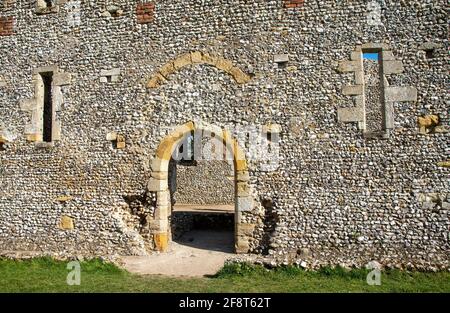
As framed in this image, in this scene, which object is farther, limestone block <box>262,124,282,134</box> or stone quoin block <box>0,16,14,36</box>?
stone quoin block <box>0,16,14,36</box>

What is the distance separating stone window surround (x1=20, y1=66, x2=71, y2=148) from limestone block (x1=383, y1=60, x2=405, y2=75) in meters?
7.24

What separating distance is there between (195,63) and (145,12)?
5.96 ft

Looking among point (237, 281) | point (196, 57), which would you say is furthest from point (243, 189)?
point (196, 57)

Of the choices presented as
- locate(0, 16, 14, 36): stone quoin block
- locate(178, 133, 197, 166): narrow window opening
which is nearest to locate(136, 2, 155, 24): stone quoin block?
locate(0, 16, 14, 36): stone quoin block

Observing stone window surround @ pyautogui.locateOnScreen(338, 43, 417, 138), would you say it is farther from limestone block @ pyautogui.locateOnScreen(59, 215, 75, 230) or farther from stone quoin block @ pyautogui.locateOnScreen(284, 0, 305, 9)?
limestone block @ pyautogui.locateOnScreen(59, 215, 75, 230)

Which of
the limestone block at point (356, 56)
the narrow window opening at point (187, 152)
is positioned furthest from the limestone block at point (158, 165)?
the narrow window opening at point (187, 152)

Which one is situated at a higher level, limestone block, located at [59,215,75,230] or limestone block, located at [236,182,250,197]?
limestone block, located at [236,182,250,197]

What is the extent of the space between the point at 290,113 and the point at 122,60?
13.6 ft

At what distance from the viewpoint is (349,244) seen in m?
7.27

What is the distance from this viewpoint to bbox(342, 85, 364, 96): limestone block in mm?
7594

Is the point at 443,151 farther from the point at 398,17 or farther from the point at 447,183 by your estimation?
the point at 398,17

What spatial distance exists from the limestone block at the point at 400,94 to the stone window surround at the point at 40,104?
732cm

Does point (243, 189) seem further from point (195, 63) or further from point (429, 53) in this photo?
point (429, 53)

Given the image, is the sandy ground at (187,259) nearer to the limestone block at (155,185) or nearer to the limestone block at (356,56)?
the limestone block at (155,185)
